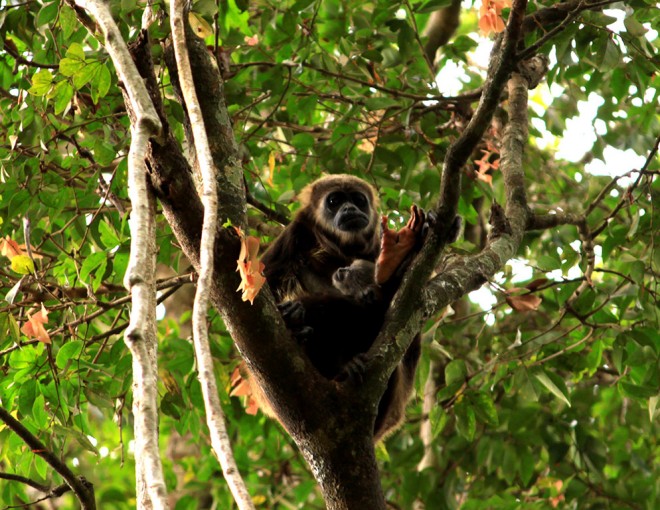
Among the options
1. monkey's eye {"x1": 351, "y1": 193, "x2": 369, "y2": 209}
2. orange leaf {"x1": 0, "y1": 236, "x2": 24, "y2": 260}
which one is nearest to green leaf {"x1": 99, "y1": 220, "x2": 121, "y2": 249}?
orange leaf {"x1": 0, "y1": 236, "x2": 24, "y2": 260}

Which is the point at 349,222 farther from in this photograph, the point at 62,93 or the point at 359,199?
the point at 62,93

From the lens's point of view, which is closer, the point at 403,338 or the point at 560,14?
the point at 403,338

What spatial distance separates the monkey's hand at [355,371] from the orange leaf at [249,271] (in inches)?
20.0

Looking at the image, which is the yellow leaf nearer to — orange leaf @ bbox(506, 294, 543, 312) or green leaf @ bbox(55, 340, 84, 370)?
green leaf @ bbox(55, 340, 84, 370)

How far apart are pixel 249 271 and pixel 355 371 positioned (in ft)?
2.03

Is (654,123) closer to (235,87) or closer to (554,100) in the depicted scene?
(554,100)

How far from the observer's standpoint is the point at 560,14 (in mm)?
4504

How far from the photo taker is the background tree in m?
3.23

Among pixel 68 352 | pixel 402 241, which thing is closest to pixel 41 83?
pixel 68 352

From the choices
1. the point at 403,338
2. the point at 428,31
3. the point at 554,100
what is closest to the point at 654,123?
the point at 554,100

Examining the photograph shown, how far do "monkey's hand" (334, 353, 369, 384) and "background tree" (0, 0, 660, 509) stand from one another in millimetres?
43

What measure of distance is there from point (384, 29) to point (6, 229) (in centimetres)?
292

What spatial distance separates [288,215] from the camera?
5664 mm

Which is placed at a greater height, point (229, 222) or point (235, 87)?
point (235, 87)
